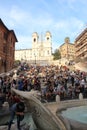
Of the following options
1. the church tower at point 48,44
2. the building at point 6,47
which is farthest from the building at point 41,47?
the building at point 6,47

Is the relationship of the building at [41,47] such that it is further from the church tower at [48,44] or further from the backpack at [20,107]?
the backpack at [20,107]

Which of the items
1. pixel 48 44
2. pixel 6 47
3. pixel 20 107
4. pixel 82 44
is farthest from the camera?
pixel 48 44

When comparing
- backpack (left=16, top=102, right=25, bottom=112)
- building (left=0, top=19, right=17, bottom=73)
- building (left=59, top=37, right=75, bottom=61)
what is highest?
building (left=59, top=37, right=75, bottom=61)

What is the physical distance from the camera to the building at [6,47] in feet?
204

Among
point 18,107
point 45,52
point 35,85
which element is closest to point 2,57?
point 35,85

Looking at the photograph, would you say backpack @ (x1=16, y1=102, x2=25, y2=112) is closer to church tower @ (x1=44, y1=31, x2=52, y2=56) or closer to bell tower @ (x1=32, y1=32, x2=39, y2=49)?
church tower @ (x1=44, y1=31, x2=52, y2=56)

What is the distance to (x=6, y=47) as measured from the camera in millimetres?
67312

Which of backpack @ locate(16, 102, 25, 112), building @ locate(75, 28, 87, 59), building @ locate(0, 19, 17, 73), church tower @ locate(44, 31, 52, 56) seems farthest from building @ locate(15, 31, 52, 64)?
backpack @ locate(16, 102, 25, 112)

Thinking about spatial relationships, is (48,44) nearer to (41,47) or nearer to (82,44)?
(41,47)

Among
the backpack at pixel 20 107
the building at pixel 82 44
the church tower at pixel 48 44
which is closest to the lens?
the backpack at pixel 20 107

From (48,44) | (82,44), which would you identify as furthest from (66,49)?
(82,44)

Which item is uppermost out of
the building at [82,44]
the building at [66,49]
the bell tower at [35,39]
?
the bell tower at [35,39]

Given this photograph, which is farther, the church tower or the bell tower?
the bell tower

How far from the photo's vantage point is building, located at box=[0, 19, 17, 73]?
6222 cm
